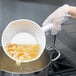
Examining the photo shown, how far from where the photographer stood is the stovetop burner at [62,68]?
67cm

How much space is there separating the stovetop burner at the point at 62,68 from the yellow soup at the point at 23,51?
0.13m

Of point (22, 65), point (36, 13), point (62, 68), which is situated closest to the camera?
point (22, 65)

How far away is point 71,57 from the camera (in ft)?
2.80

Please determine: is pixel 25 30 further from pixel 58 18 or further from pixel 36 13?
pixel 36 13

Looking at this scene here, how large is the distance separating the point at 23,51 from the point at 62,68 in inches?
9.2

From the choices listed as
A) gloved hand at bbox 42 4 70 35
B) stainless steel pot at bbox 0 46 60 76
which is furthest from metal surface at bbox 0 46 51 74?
gloved hand at bbox 42 4 70 35

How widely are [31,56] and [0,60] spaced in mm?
148

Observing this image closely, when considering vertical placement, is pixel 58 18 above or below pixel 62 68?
above

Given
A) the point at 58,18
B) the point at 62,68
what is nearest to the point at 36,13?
the point at 58,18

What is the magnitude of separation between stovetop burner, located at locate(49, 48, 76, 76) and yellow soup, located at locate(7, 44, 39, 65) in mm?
131

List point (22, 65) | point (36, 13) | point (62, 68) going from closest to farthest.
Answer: point (22, 65) → point (62, 68) → point (36, 13)

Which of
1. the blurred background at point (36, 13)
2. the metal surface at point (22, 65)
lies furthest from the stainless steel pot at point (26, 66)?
the blurred background at point (36, 13)

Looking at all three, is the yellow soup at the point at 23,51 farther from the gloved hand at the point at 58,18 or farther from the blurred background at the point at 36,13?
the blurred background at the point at 36,13

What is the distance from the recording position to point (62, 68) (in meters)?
0.73
